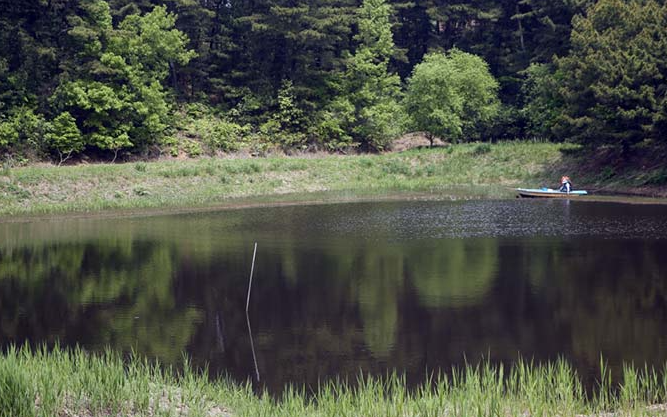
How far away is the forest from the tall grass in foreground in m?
32.8

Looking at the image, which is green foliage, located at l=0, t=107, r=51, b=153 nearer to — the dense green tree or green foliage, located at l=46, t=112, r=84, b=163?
green foliage, located at l=46, t=112, r=84, b=163

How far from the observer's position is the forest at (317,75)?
1740 inches

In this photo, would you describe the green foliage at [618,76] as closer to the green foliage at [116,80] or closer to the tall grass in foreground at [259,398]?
the green foliage at [116,80]

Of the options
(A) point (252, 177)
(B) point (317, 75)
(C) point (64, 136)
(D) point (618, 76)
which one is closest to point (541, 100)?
(D) point (618, 76)

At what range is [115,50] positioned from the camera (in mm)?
50906

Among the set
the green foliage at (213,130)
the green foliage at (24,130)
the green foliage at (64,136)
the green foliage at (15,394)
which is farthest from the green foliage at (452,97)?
the green foliage at (15,394)

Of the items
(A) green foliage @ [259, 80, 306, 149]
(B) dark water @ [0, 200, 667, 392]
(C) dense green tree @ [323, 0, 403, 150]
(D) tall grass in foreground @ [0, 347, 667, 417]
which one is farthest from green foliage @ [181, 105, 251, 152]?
(D) tall grass in foreground @ [0, 347, 667, 417]

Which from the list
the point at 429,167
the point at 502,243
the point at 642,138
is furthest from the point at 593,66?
the point at 502,243

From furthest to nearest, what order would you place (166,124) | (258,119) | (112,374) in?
(258,119)
(166,124)
(112,374)

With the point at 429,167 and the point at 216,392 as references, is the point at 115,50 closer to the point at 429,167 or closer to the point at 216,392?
the point at 429,167

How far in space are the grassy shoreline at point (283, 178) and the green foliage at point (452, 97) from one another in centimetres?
286

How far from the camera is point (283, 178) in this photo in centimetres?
4731

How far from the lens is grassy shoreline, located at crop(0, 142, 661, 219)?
3809cm

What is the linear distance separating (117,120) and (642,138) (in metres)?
30.6
